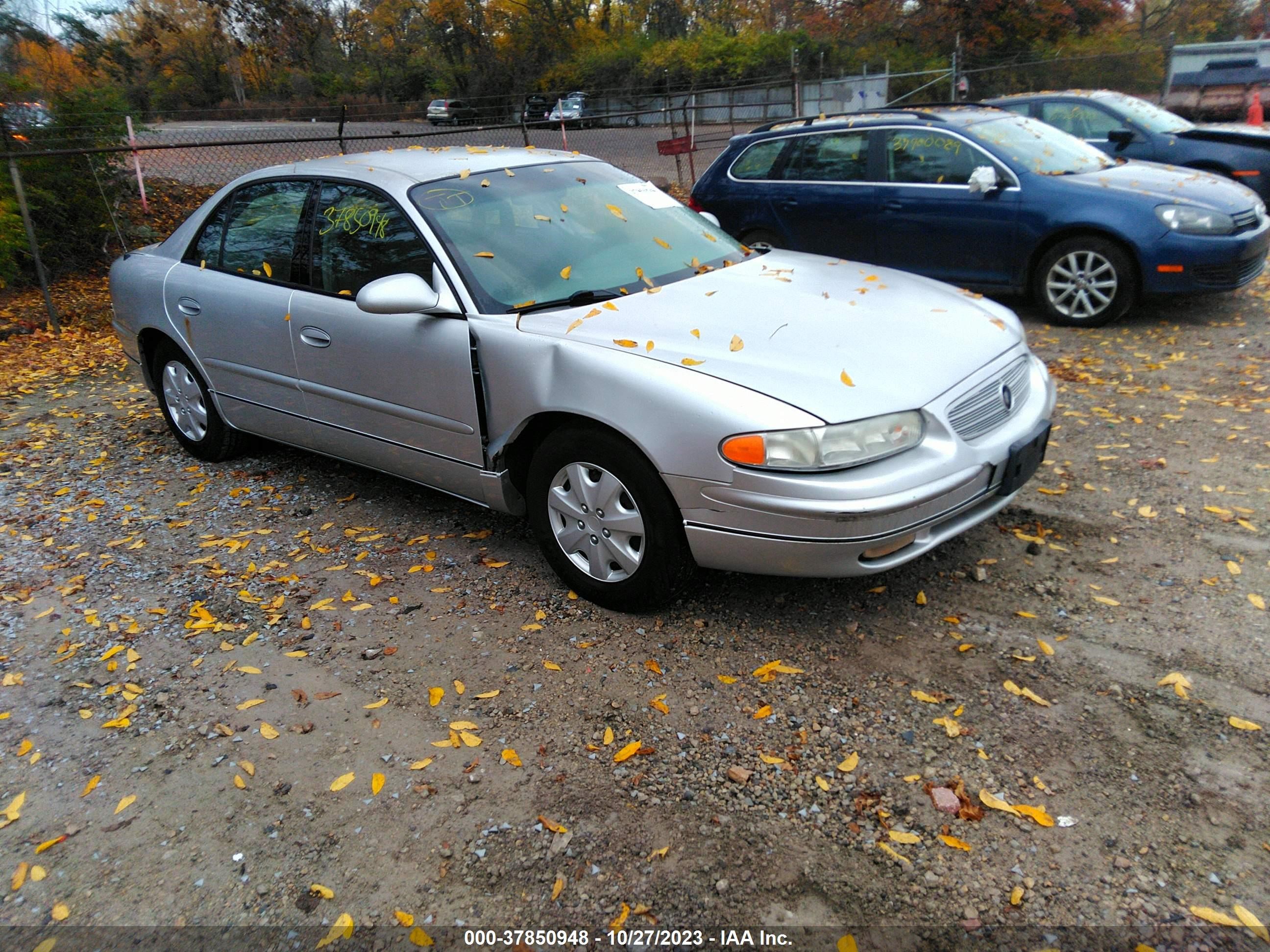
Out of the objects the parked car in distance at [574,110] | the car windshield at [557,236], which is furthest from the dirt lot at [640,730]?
the parked car in distance at [574,110]

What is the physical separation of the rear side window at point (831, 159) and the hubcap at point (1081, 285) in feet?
5.84

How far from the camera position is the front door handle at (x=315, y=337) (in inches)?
166

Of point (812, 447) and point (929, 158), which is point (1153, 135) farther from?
point (812, 447)

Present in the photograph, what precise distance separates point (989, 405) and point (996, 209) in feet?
14.7

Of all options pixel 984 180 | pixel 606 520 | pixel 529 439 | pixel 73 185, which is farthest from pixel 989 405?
pixel 73 185

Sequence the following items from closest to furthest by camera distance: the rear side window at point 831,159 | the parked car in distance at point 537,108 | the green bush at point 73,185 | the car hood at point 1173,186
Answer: the car hood at point 1173,186 → the rear side window at point 831,159 → the green bush at point 73,185 → the parked car in distance at point 537,108

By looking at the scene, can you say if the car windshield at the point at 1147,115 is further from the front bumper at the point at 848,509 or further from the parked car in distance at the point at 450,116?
the parked car in distance at the point at 450,116

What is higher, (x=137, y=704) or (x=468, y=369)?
(x=468, y=369)

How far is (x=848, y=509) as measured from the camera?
294 centimetres

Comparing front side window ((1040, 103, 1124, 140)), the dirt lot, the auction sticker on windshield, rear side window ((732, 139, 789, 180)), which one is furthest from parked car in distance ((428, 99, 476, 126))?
the dirt lot

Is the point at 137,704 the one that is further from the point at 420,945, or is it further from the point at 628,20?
the point at 628,20

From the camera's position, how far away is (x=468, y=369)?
3.68 meters

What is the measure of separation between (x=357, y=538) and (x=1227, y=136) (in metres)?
9.87

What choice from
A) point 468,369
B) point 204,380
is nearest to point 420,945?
point 468,369
